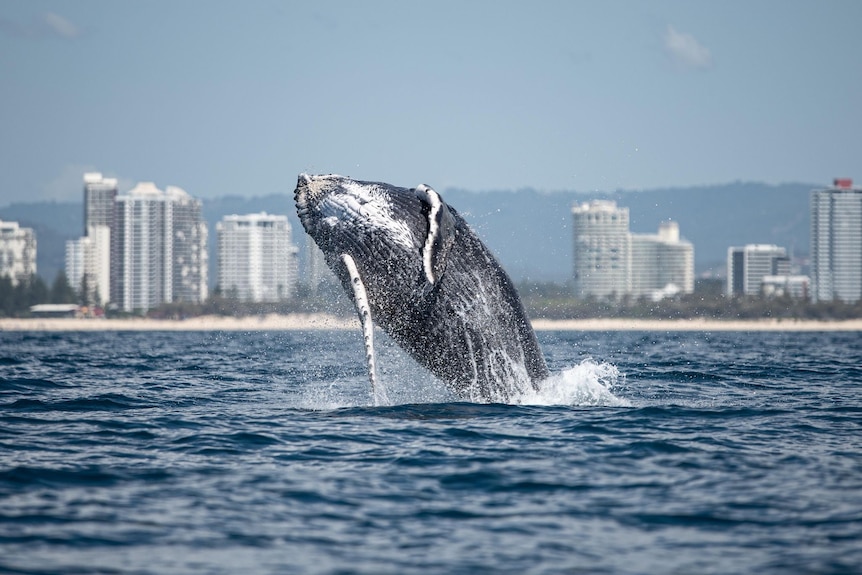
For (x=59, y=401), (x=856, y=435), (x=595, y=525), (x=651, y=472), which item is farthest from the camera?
(x=59, y=401)

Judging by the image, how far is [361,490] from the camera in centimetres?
1043

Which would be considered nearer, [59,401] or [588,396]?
[588,396]

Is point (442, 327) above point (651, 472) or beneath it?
above

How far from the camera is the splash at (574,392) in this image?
14.9m

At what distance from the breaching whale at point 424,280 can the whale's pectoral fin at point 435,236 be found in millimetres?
11

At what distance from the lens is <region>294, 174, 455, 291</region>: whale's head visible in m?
12.6

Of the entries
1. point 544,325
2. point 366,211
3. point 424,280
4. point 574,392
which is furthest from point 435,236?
point 544,325

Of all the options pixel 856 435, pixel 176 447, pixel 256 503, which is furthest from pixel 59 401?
pixel 856 435

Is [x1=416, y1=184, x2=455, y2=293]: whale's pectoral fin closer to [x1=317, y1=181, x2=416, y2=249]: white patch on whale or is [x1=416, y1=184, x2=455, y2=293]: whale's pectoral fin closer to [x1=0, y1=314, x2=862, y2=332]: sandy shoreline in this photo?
[x1=317, y1=181, x2=416, y2=249]: white patch on whale

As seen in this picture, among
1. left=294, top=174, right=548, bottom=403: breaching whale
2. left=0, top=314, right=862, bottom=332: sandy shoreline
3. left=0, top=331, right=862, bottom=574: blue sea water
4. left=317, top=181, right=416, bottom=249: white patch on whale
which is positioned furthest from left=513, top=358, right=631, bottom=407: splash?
left=0, top=314, right=862, bottom=332: sandy shoreline

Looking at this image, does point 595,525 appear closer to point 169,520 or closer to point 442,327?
point 169,520

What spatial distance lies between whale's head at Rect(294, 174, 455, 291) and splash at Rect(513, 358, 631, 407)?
2.65 meters

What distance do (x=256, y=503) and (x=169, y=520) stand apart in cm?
85

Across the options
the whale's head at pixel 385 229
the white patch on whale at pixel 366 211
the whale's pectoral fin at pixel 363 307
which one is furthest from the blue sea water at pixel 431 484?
the white patch on whale at pixel 366 211
